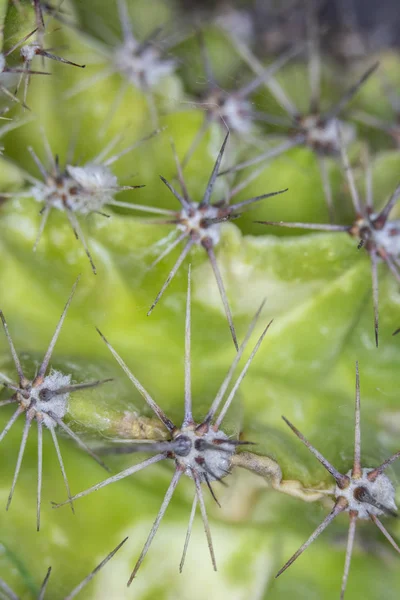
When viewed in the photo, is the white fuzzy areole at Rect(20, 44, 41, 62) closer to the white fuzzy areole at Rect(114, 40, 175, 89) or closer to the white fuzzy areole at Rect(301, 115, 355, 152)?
the white fuzzy areole at Rect(114, 40, 175, 89)

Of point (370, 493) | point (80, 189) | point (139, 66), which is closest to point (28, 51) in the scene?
point (80, 189)

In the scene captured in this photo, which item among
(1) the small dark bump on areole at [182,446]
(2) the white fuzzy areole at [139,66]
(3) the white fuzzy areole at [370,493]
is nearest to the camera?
(1) the small dark bump on areole at [182,446]

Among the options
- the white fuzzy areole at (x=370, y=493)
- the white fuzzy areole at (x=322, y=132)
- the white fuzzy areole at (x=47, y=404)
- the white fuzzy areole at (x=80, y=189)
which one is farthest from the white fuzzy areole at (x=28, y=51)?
the white fuzzy areole at (x=370, y=493)

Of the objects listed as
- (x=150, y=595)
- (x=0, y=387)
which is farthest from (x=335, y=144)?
(x=150, y=595)

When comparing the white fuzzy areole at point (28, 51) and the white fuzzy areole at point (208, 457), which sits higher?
the white fuzzy areole at point (28, 51)

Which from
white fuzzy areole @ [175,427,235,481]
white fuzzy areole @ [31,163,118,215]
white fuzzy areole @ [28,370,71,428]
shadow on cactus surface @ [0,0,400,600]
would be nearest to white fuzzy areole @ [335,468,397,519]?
shadow on cactus surface @ [0,0,400,600]

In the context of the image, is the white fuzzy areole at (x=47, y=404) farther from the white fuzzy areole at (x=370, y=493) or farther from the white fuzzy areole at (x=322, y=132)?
the white fuzzy areole at (x=322, y=132)
